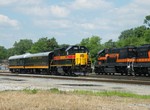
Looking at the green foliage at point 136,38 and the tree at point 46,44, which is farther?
the tree at point 46,44

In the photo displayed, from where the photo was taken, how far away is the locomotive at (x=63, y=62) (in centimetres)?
4262

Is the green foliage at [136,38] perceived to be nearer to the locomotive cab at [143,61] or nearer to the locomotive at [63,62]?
the locomotive at [63,62]

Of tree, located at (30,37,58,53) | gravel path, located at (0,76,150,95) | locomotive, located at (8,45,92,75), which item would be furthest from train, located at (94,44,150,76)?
tree, located at (30,37,58,53)

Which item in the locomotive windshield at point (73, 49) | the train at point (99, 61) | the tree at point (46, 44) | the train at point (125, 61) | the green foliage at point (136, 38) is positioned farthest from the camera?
the tree at point (46, 44)

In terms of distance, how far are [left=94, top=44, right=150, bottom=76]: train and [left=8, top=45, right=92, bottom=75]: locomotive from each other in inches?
186

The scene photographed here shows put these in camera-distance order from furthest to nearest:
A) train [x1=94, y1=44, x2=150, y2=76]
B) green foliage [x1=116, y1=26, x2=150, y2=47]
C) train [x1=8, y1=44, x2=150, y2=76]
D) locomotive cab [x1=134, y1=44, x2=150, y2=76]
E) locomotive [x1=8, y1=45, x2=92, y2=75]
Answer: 1. green foliage [x1=116, y1=26, x2=150, y2=47]
2. locomotive [x1=8, y1=45, x2=92, y2=75]
3. train [x1=8, y1=44, x2=150, y2=76]
4. train [x1=94, y1=44, x2=150, y2=76]
5. locomotive cab [x1=134, y1=44, x2=150, y2=76]

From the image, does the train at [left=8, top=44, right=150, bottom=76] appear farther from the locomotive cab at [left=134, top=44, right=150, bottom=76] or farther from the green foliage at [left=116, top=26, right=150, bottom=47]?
the green foliage at [left=116, top=26, right=150, bottom=47]

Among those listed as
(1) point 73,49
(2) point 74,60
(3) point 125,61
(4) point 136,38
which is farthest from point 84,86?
(4) point 136,38

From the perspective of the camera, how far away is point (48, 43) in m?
140

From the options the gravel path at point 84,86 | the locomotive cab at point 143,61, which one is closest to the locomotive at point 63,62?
the locomotive cab at point 143,61

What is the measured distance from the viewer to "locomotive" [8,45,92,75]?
4262cm

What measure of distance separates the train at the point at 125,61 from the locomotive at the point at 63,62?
15.5 feet

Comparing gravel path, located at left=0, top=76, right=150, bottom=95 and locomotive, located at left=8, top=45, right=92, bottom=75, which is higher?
locomotive, located at left=8, top=45, right=92, bottom=75

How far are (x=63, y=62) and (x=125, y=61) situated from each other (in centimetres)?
752
